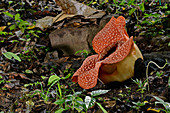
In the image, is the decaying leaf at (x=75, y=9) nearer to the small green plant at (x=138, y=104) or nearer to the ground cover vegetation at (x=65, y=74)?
the ground cover vegetation at (x=65, y=74)

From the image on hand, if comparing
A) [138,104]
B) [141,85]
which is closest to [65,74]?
[141,85]

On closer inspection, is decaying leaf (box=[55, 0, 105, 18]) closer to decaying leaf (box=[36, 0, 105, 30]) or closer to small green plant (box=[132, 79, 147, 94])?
decaying leaf (box=[36, 0, 105, 30])

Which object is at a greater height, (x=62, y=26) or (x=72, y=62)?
(x=62, y=26)

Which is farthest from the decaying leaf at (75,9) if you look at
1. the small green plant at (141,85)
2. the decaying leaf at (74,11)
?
the small green plant at (141,85)

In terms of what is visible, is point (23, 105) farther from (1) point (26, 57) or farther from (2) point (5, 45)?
(2) point (5, 45)

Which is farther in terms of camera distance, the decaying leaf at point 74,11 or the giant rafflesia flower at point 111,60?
the decaying leaf at point 74,11

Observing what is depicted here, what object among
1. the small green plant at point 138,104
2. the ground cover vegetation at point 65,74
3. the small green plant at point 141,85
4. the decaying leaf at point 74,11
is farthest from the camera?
the decaying leaf at point 74,11

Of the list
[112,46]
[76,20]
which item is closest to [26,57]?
[76,20]

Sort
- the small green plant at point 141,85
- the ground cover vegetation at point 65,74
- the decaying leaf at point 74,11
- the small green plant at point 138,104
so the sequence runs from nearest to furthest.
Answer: the small green plant at point 138,104
the ground cover vegetation at point 65,74
the small green plant at point 141,85
the decaying leaf at point 74,11
